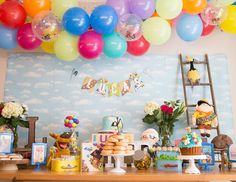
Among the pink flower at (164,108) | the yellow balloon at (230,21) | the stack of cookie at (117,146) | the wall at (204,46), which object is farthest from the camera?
the wall at (204,46)

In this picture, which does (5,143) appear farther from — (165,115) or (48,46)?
(165,115)

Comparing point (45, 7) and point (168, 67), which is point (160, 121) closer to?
point (168, 67)

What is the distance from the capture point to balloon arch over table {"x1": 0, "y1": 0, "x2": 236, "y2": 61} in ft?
7.41

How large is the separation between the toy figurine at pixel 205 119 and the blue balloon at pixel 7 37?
155 cm

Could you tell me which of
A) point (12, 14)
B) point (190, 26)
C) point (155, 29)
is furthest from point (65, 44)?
point (190, 26)

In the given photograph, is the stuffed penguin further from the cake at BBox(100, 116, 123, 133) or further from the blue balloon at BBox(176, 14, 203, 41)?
the cake at BBox(100, 116, 123, 133)

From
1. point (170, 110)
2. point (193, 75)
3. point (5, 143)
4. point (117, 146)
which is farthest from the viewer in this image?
point (193, 75)

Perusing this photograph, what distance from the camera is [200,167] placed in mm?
2244

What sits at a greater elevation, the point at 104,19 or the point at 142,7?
the point at 142,7

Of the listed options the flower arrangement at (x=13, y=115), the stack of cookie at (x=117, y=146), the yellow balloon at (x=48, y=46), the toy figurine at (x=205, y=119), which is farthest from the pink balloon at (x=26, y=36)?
the toy figurine at (x=205, y=119)

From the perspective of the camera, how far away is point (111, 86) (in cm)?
278

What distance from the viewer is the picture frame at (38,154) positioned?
2252 mm

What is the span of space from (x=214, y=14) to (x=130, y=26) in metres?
0.64

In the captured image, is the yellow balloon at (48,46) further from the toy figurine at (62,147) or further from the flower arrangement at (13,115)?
the toy figurine at (62,147)
